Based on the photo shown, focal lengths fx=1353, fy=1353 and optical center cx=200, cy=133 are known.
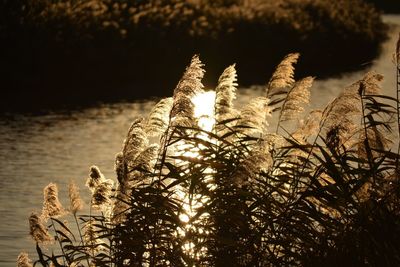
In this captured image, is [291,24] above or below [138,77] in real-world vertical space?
above

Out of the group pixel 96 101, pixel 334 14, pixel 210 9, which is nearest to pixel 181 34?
pixel 210 9

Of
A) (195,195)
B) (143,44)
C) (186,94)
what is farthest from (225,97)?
(143,44)

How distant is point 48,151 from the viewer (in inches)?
795

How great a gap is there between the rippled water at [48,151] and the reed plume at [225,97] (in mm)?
3733

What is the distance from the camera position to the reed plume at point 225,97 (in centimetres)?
984

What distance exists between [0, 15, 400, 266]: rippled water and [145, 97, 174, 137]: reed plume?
12.5 ft

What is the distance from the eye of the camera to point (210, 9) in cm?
3641

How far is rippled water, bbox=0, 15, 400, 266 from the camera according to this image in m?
15.0

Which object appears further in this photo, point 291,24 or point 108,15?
point 291,24

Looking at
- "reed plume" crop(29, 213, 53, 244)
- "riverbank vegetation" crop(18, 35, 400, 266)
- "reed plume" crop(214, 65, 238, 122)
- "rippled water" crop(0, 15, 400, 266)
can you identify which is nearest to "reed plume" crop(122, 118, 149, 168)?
"riverbank vegetation" crop(18, 35, 400, 266)

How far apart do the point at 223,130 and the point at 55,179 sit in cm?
809

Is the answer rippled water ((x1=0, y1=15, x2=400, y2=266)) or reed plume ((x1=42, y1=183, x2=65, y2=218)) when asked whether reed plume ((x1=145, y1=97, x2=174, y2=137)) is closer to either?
reed plume ((x1=42, y1=183, x2=65, y2=218))

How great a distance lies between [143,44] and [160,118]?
21603 mm

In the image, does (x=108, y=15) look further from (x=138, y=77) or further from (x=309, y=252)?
(x=309, y=252)
